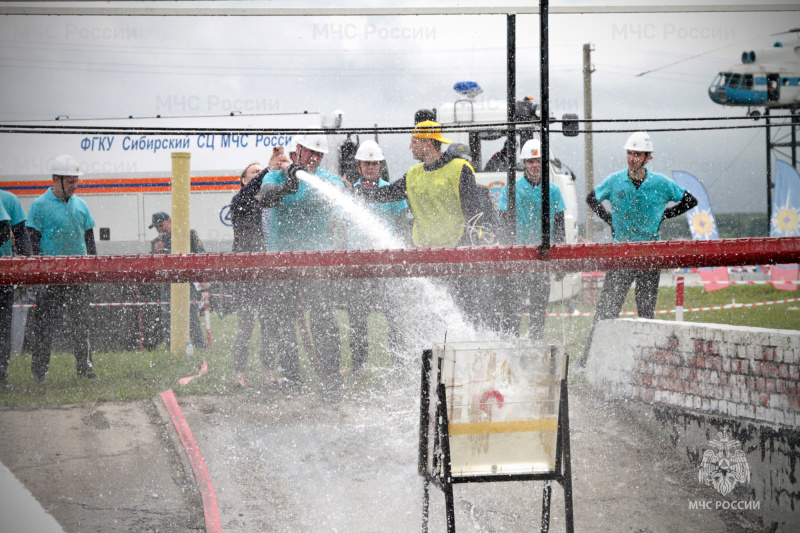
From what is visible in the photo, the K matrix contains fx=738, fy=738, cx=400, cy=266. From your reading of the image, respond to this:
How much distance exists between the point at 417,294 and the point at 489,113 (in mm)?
5954

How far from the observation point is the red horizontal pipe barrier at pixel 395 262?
12.0 feet

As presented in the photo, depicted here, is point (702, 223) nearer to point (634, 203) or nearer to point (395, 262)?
point (634, 203)

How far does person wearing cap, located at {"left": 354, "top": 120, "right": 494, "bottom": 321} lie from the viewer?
5402 millimetres

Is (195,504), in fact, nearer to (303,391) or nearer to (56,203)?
(303,391)

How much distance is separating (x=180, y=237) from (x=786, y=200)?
10349 millimetres

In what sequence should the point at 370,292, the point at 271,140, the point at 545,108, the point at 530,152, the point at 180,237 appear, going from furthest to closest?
the point at 271,140, the point at 180,237, the point at 530,152, the point at 370,292, the point at 545,108

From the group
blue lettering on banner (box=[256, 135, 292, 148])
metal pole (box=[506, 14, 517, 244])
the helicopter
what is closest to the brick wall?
metal pole (box=[506, 14, 517, 244])

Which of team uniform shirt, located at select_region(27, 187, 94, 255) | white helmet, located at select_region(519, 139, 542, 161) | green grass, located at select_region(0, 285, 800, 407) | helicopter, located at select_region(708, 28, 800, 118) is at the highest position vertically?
helicopter, located at select_region(708, 28, 800, 118)

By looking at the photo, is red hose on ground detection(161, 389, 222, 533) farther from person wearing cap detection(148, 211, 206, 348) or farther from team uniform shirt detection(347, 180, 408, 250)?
person wearing cap detection(148, 211, 206, 348)

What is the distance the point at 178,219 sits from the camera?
22.5 ft

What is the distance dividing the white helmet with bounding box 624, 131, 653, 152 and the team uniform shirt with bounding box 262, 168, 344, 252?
2305 mm

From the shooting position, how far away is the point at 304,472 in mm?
4129

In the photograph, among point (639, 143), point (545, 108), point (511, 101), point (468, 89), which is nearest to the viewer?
point (545, 108)

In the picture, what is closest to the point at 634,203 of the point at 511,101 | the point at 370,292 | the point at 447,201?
the point at 447,201
